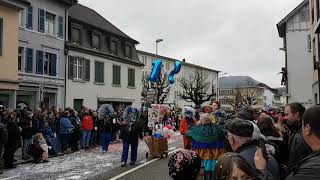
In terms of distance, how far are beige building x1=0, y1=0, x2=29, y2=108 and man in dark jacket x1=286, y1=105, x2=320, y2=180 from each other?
21.7m

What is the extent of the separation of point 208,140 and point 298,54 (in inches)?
1517

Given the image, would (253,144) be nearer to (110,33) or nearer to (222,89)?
(110,33)

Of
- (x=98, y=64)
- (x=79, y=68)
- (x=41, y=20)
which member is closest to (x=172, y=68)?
(x=98, y=64)

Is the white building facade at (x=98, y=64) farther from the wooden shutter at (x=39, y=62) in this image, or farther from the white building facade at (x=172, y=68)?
the white building facade at (x=172, y=68)

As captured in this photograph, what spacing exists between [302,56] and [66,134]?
30.3 m

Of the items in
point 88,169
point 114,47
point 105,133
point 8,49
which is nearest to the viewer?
A: point 88,169

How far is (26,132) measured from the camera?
16.4m

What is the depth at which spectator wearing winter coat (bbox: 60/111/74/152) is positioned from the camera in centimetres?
1923

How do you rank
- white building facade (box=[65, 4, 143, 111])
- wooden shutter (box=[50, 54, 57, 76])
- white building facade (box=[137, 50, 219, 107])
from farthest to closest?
white building facade (box=[137, 50, 219, 107]), white building facade (box=[65, 4, 143, 111]), wooden shutter (box=[50, 54, 57, 76])

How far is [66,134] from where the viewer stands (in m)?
19.5

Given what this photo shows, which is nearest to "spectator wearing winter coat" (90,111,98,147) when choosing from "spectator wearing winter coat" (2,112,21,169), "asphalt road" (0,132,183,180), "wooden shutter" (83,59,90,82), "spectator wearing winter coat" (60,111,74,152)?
"spectator wearing winter coat" (60,111,74,152)

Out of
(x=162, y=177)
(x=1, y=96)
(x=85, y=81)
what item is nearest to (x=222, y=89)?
(x=85, y=81)

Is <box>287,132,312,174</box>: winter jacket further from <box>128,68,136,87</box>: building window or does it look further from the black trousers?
<box>128,68,136,87</box>: building window

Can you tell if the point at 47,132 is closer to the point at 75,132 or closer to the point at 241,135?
the point at 75,132
